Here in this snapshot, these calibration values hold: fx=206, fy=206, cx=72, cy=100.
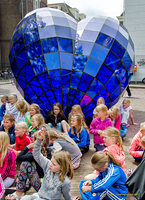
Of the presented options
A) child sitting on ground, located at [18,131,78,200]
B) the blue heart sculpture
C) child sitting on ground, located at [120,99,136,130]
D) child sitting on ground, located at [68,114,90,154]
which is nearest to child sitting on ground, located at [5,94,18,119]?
the blue heart sculpture

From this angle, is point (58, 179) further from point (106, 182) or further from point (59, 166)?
point (106, 182)

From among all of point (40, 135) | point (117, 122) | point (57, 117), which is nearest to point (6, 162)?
point (40, 135)

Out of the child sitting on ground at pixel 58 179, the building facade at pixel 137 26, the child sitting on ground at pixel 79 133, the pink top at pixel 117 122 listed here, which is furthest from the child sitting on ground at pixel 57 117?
the building facade at pixel 137 26

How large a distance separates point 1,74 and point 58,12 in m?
27.5

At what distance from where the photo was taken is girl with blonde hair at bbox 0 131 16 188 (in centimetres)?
317

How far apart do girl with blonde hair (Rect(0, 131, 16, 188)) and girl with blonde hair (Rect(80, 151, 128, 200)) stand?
119 centimetres

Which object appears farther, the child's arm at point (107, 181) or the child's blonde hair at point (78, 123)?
the child's blonde hair at point (78, 123)

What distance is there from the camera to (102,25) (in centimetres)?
646

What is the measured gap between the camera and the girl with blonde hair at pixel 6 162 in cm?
317

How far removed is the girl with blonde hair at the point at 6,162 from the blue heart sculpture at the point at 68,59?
313cm

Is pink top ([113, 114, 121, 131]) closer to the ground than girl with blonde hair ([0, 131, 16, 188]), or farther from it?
closer to the ground

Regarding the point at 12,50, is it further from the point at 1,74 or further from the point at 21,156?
the point at 1,74

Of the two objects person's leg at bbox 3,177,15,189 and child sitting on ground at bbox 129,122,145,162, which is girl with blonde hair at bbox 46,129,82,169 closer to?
person's leg at bbox 3,177,15,189

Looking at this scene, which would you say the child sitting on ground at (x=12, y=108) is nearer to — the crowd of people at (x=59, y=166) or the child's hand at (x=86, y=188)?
the crowd of people at (x=59, y=166)
